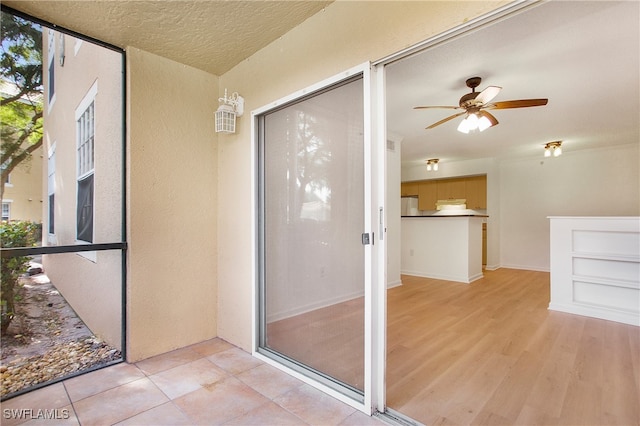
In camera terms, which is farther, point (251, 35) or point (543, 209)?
point (543, 209)

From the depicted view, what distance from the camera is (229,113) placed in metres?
2.55

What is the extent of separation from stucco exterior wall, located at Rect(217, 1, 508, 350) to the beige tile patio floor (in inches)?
18.4

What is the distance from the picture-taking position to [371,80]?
67.6 inches

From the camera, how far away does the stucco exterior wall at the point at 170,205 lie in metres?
2.33

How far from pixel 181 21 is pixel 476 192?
6.65 m

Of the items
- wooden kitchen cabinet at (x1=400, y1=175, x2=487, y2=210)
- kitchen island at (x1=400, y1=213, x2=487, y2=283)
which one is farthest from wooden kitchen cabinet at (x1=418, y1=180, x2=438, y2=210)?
kitchen island at (x1=400, y1=213, x2=487, y2=283)

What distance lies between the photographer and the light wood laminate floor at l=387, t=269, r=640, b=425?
1752 millimetres

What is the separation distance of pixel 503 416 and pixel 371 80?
1999 mm

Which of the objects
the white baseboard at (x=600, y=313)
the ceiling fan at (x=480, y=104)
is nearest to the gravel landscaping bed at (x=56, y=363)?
the ceiling fan at (x=480, y=104)

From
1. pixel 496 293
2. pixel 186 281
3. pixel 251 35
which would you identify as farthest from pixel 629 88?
pixel 186 281

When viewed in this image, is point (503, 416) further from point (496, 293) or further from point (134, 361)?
point (496, 293)

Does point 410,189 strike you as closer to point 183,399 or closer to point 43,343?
point 183,399

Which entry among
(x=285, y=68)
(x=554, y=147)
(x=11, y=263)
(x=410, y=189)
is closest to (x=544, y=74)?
(x=285, y=68)

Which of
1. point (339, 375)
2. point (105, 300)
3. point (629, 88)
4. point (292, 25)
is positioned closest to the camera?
point (339, 375)
